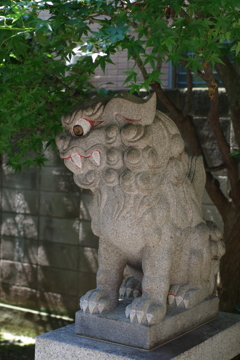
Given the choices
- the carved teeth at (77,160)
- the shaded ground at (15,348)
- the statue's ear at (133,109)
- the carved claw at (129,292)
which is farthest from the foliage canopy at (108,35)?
the shaded ground at (15,348)

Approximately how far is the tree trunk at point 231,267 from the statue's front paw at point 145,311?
152cm

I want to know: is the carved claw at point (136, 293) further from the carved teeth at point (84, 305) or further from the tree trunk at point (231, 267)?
the tree trunk at point (231, 267)

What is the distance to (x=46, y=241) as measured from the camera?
5.60 m

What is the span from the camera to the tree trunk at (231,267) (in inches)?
161

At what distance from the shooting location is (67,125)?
285 centimetres

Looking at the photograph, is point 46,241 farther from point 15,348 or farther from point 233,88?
point 233,88

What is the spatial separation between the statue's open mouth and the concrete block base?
0.98 metres

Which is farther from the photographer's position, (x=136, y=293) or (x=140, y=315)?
(x=136, y=293)

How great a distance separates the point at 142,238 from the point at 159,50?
3.29ft

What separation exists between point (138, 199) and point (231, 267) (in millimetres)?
1768

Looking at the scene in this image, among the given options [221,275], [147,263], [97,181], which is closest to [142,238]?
[147,263]

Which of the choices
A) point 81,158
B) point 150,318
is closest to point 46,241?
point 81,158

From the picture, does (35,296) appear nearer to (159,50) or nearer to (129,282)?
(129,282)

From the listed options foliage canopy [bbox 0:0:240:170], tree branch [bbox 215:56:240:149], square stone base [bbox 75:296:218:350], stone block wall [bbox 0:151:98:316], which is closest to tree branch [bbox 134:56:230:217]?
tree branch [bbox 215:56:240:149]
